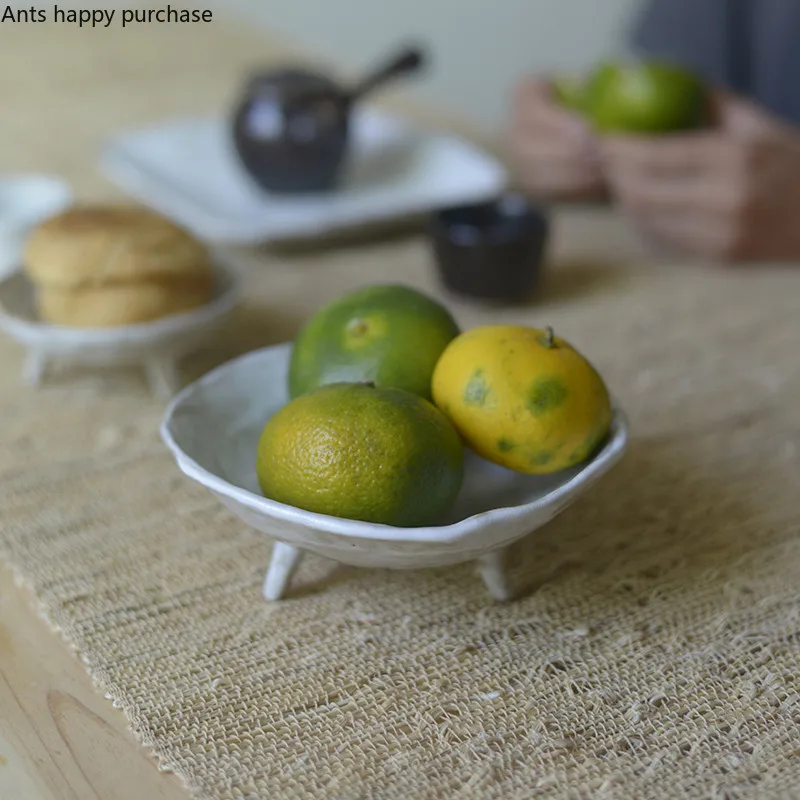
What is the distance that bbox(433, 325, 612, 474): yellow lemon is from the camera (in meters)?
0.47

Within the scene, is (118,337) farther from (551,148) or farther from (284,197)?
(551,148)

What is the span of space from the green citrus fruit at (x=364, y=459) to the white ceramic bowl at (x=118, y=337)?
0.23m

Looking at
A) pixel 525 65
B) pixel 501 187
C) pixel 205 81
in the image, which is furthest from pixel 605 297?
pixel 525 65

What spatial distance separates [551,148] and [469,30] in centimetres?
145

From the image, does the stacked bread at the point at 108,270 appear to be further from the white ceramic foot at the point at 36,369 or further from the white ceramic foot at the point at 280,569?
the white ceramic foot at the point at 280,569

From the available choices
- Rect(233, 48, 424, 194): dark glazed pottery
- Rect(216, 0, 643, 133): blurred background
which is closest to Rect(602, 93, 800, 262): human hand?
Rect(233, 48, 424, 194): dark glazed pottery

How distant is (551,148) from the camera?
1042 mm

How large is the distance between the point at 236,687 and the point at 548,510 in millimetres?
156

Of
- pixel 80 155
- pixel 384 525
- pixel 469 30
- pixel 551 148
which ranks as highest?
pixel 384 525

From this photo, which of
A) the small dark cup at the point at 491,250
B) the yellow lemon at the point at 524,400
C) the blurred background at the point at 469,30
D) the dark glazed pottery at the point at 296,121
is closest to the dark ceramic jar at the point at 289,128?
the dark glazed pottery at the point at 296,121

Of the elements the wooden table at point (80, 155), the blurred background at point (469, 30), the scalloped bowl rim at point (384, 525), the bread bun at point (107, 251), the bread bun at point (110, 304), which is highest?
the scalloped bowl rim at point (384, 525)

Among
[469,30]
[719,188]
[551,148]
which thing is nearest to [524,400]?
[719,188]

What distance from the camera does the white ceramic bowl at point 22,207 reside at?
0.86 m

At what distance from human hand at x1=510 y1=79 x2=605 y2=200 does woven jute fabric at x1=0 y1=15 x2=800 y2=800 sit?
A: 0.31 metres
